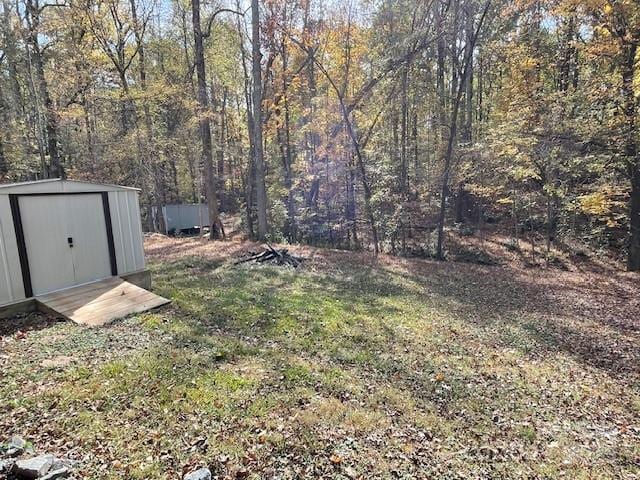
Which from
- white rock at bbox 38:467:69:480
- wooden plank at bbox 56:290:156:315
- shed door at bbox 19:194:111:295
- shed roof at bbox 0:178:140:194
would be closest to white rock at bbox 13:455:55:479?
white rock at bbox 38:467:69:480


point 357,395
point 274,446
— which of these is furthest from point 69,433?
point 357,395

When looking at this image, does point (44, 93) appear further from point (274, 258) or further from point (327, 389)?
point (327, 389)

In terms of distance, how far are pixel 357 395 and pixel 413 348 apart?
1.50 meters

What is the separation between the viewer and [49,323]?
4.51m

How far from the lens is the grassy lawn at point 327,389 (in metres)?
2.54

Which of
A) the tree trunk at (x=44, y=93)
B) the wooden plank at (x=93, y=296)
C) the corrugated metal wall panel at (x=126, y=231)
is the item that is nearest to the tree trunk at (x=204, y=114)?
the tree trunk at (x=44, y=93)

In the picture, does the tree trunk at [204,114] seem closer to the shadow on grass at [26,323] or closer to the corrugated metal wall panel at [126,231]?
the corrugated metal wall panel at [126,231]

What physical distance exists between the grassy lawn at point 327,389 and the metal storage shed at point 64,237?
628mm

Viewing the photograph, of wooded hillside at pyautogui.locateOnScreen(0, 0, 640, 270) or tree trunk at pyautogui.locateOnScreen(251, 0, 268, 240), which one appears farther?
tree trunk at pyautogui.locateOnScreen(251, 0, 268, 240)

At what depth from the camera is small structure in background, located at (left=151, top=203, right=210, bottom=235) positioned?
1781 cm

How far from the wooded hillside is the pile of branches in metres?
3.04

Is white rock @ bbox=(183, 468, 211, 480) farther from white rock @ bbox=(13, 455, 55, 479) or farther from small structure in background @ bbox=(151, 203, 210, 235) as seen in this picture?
small structure in background @ bbox=(151, 203, 210, 235)

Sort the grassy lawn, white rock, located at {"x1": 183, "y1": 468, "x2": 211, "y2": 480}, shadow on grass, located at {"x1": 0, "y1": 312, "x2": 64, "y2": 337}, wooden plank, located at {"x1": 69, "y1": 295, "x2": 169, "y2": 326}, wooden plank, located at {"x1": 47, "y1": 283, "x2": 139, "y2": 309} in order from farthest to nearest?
1. wooden plank, located at {"x1": 47, "y1": 283, "x2": 139, "y2": 309}
2. wooden plank, located at {"x1": 69, "y1": 295, "x2": 169, "y2": 326}
3. shadow on grass, located at {"x1": 0, "y1": 312, "x2": 64, "y2": 337}
4. the grassy lawn
5. white rock, located at {"x1": 183, "y1": 468, "x2": 211, "y2": 480}

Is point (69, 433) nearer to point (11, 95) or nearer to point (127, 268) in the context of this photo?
point (127, 268)
